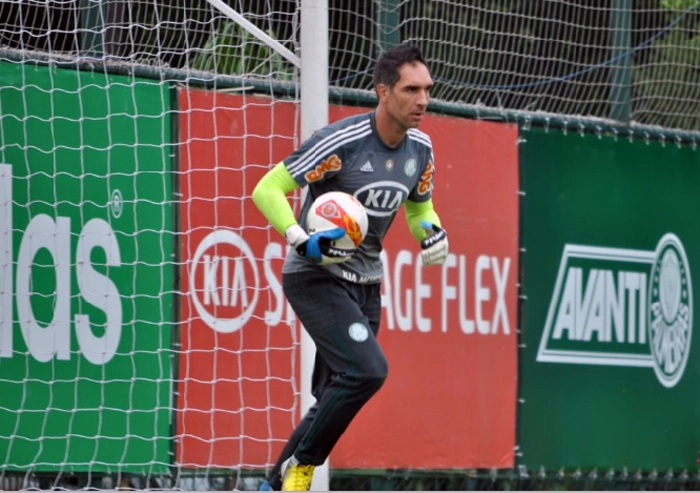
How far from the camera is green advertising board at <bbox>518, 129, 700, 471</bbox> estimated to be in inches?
387

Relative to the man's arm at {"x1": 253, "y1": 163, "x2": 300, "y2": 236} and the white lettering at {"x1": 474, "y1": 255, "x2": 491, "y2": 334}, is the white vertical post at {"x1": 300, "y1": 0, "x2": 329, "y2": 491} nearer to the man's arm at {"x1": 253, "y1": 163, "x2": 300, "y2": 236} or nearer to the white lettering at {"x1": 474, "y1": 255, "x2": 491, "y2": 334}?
the man's arm at {"x1": 253, "y1": 163, "x2": 300, "y2": 236}

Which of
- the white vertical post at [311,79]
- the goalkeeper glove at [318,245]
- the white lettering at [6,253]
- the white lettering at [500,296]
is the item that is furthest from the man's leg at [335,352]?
the white lettering at [500,296]

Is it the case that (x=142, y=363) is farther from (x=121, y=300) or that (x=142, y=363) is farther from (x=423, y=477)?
(x=423, y=477)

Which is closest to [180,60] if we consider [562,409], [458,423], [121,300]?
[121,300]

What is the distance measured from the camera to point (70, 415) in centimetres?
781

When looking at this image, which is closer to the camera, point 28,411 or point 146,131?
point 28,411

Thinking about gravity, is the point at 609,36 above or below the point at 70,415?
above

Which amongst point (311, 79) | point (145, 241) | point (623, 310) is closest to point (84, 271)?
point (145, 241)

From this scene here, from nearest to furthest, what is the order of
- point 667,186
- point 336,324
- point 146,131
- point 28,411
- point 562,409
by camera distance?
point 336,324
point 28,411
point 146,131
point 562,409
point 667,186

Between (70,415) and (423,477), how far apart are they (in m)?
2.48

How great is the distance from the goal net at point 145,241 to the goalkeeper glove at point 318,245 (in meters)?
1.85

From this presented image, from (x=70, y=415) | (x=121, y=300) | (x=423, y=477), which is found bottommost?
(x=423, y=477)

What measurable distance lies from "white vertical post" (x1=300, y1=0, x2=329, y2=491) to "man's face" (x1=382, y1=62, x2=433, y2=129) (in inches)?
49.8

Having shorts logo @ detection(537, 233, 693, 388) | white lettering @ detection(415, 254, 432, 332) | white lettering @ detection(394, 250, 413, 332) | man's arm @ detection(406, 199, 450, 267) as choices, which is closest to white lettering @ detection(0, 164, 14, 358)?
man's arm @ detection(406, 199, 450, 267)
